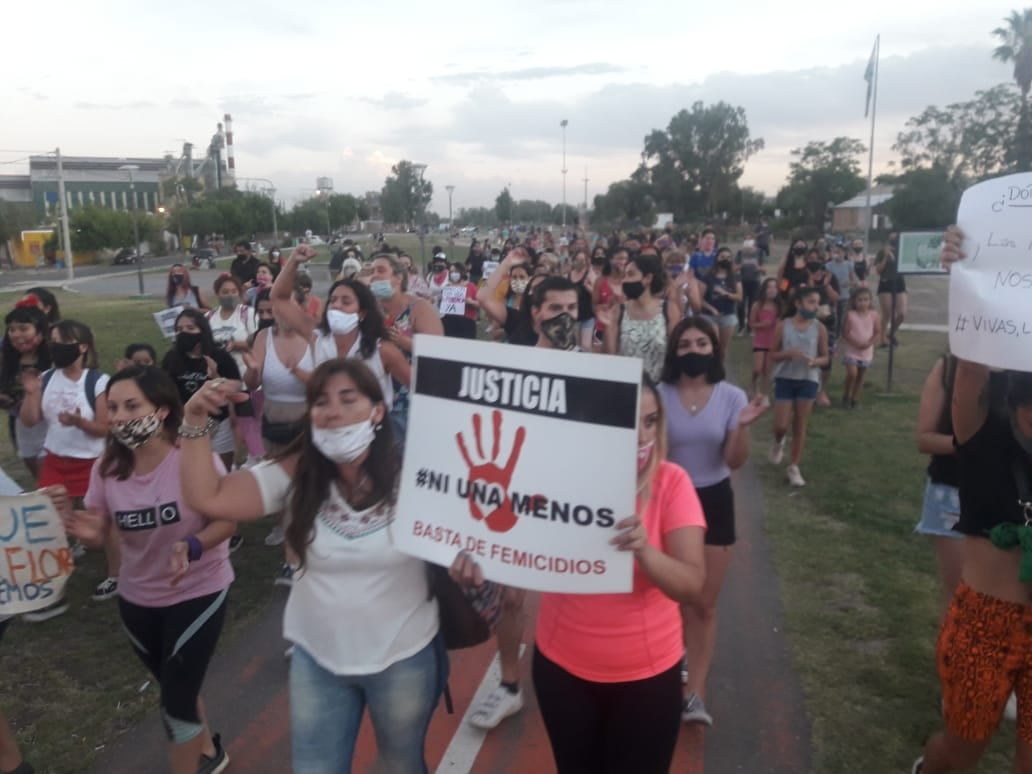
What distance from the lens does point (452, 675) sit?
15.3ft

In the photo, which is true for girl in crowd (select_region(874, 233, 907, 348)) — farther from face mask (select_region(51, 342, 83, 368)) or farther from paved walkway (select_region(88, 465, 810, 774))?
face mask (select_region(51, 342, 83, 368))

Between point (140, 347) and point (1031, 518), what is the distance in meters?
5.21

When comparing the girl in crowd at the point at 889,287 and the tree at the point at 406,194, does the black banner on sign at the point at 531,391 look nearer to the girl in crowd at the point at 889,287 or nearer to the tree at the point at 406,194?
the girl in crowd at the point at 889,287

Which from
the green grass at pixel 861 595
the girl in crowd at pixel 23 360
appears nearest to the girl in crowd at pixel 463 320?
the green grass at pixel 861 595

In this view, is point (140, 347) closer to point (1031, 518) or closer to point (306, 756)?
point (306, 756)

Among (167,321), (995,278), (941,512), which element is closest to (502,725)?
(941,512)

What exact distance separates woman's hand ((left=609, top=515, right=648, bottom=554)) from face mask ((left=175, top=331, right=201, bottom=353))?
180 inches

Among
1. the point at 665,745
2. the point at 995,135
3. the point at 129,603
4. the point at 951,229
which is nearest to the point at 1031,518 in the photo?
the point at 951,229

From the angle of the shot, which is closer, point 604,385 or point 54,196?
point 604,385

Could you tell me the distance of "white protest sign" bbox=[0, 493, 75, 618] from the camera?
318 cm

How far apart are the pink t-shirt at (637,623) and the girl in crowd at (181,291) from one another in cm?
886

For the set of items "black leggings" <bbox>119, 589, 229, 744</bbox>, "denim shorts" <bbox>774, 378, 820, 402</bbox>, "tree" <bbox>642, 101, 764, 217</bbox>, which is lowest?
"black leggings" <bbox>119, 589, 229, 744</bbox>

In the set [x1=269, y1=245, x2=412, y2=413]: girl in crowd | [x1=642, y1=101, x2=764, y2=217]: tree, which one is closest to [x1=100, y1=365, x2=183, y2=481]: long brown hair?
[x1=269, y1=245, x2=412, y2=413]: girl in crowd

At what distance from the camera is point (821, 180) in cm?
7162
